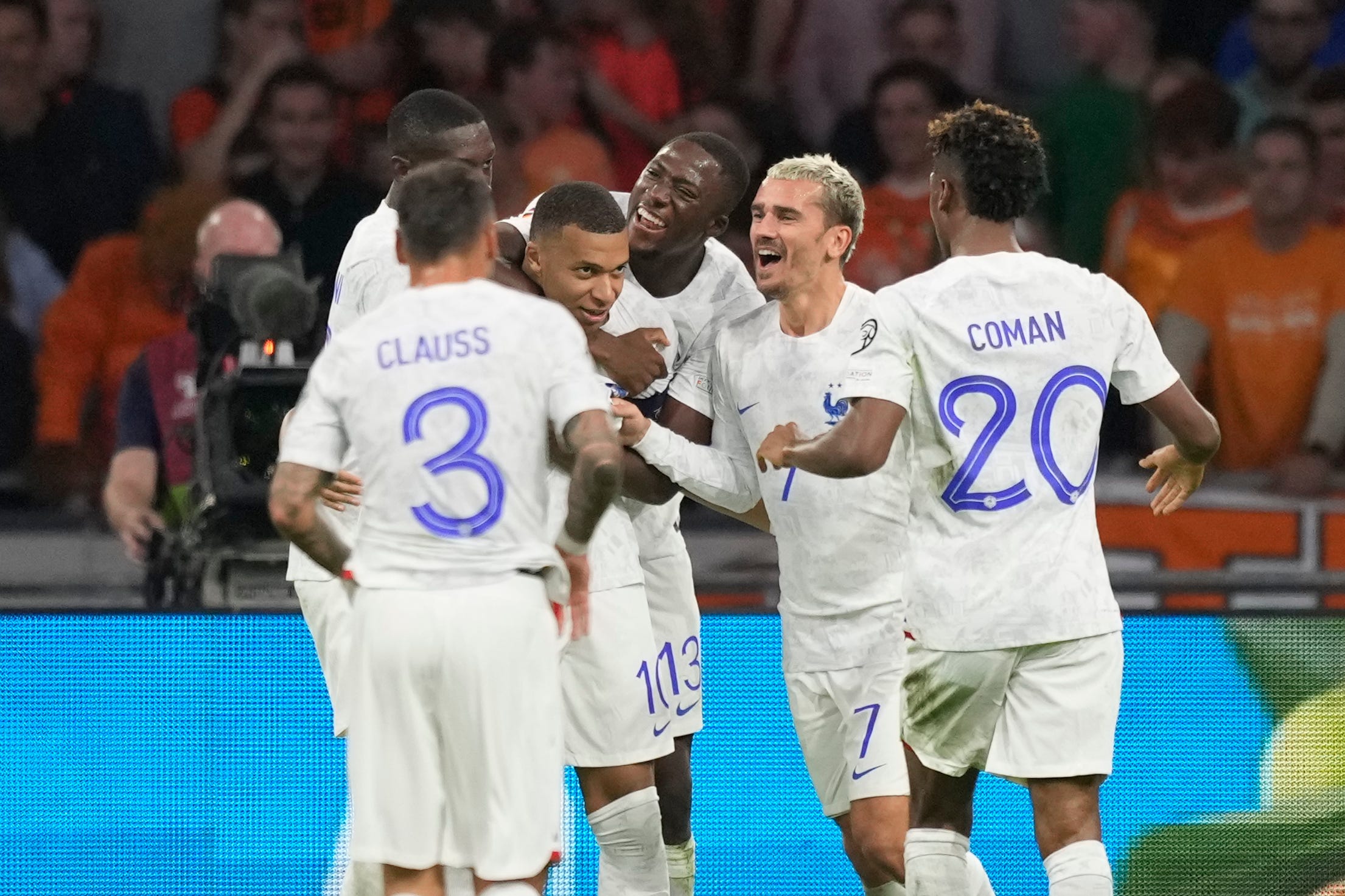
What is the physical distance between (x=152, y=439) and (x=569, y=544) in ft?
9.98

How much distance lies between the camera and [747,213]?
7.49m

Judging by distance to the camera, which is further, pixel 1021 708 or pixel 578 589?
pixel 1021 708

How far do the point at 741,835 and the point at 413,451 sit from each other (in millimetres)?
2119

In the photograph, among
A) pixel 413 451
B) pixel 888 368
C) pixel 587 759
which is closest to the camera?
pixel 413 451

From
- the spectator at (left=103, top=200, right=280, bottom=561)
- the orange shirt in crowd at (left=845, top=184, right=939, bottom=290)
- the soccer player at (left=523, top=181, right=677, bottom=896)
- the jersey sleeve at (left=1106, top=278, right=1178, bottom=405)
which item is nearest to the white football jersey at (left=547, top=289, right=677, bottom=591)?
the soccer player at (left=523, top=181, right=677, bottom=896)

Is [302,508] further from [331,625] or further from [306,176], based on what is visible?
[306,176]

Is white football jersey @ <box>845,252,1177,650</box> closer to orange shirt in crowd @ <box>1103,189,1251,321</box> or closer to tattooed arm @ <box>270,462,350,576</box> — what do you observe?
tattooed arm @ <box>270,462,350,576</box>

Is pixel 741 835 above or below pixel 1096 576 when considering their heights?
below

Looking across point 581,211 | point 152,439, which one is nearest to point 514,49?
point 152,439

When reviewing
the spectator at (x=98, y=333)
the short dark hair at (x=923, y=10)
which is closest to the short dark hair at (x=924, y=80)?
the short dark hair at (x=923, y=10)

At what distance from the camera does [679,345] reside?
4.74 metres

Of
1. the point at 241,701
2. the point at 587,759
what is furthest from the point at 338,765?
the point at 587,759

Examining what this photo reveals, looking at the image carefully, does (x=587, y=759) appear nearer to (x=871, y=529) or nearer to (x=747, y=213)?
(x=871, y=529)

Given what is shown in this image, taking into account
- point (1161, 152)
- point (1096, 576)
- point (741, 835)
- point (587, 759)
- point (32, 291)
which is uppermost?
point (1161, 152)
